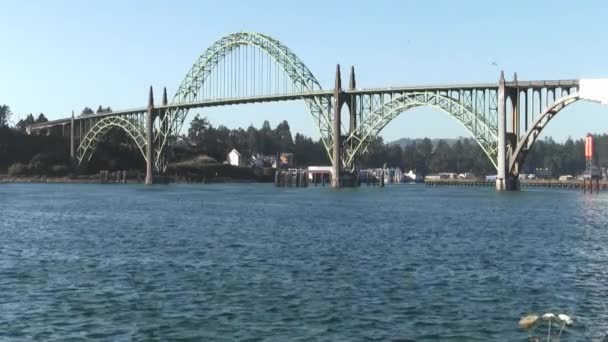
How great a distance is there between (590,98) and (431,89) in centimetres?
2438

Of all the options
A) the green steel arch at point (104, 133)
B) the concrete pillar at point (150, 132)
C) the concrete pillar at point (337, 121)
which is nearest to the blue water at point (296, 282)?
the concrete pillar at point (337, 121)

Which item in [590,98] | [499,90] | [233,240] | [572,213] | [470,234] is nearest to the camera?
[233,240]

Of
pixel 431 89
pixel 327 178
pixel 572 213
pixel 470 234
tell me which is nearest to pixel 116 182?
pixel 327 178

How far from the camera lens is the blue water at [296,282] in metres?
19.8

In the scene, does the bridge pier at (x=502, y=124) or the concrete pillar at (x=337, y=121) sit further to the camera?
the concrete pillar at (x=337, y=121)

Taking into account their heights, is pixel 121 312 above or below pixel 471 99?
below

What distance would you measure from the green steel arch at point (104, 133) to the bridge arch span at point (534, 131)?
8278 cm

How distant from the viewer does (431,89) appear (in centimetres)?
10869

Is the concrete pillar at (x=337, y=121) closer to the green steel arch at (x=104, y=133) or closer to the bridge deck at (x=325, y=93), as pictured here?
the bridge deck at (x=325, y=93)

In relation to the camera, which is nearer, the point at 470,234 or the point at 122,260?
the point at 122,260

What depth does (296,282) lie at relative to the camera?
26625mm

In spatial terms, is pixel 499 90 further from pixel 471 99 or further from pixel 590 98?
pixel 590 98

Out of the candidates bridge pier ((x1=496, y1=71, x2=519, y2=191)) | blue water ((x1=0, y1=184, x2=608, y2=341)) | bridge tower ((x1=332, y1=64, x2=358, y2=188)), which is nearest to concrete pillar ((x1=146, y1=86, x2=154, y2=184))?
bridge tower ((x1=332, y1=64, x2=358, y2=188))

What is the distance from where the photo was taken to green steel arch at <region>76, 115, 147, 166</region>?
16625 centimetres
